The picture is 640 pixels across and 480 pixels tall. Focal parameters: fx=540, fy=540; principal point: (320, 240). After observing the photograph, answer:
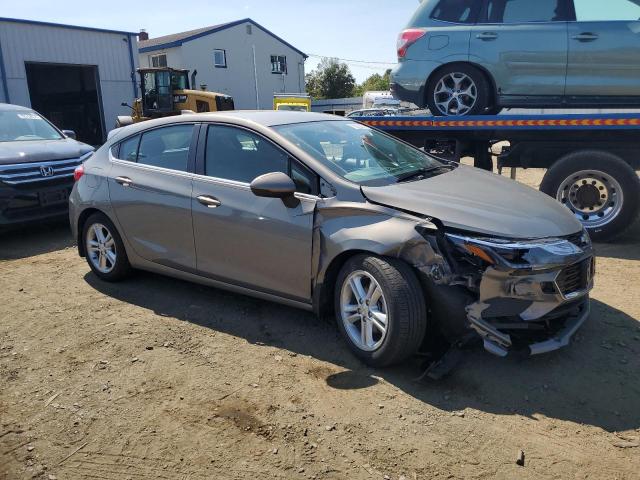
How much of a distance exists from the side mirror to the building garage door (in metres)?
23.5

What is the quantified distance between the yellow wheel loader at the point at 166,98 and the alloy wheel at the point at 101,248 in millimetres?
15084

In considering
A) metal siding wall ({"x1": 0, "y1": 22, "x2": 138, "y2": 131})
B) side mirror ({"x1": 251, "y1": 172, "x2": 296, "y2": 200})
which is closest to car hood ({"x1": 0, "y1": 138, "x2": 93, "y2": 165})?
side mirror ({"x1": 251, "y1": 172, "x2": 296, "y2": 200})

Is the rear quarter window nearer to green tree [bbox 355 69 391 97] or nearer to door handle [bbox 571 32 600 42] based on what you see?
door handle [bbox 571 32 600 42]

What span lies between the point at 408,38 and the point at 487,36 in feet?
3.19

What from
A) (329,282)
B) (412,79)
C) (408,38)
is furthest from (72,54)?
(329,282)

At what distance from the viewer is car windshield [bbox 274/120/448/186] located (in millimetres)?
3791

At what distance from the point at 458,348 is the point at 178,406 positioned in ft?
5.72

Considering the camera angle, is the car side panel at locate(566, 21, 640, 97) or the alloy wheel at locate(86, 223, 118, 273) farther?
the car side panel at locate(566, 21, 640, 97)

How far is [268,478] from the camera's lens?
2514 millimetres

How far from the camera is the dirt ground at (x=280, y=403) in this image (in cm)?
261

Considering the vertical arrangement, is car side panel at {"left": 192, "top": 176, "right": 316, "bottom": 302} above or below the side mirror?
below

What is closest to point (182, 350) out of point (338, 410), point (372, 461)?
point (338, 410)

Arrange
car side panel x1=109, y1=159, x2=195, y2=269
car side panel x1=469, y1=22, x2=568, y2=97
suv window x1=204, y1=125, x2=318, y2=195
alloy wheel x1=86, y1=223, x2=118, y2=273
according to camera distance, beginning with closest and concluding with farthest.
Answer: suv window x1=204, y1=125, x2=318, y2=195
car side panel x1=109, y1=159, x2=195, y2=269
alloy wheel x1=86, y1=223, x2=118, y2=273
car side panel x1=469, y1=22, x2=568, y2=97

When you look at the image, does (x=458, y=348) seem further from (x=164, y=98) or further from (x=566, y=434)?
(x=164, y=98)
